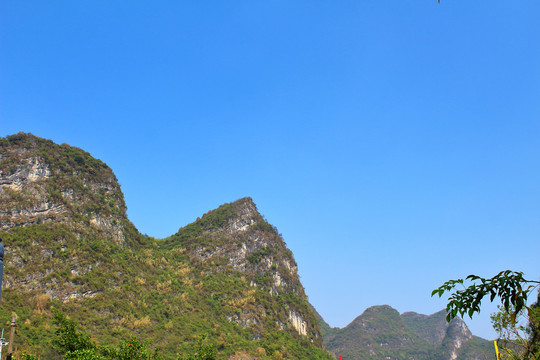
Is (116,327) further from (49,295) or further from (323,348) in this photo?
(323,348)

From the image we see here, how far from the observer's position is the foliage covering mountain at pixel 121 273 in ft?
141

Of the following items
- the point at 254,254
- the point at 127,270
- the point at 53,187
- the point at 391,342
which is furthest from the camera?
the point at 391,342

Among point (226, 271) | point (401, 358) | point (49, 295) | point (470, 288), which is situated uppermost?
point (226, 271)

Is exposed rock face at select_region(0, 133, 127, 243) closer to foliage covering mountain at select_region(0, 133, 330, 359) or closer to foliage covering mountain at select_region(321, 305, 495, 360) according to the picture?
foliage covering mountain at select_region(0, 133, 330, 359)

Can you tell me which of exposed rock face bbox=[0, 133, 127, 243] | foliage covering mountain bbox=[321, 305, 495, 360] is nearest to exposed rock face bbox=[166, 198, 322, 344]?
exposed rock face bbox=[0, 133, 127, 243]

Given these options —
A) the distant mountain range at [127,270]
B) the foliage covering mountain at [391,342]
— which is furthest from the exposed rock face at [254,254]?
the foliage covering mountain at [391,342]

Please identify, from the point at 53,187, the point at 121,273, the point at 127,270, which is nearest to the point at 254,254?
the point at 127,270

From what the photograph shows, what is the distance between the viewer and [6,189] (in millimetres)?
47688

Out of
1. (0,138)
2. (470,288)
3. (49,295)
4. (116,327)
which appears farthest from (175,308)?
(470,288)

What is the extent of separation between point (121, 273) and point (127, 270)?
4.52 feet

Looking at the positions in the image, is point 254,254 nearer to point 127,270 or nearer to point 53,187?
point 127,270

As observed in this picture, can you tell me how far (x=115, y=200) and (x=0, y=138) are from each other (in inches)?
664

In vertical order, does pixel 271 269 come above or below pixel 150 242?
below

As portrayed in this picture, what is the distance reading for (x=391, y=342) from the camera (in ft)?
502
